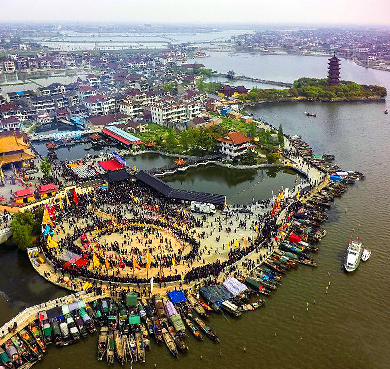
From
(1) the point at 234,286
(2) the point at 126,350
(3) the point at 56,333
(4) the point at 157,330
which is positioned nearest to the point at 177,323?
(4) the point at 157,330

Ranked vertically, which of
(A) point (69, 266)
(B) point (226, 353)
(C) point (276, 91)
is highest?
(C) point (276, 91)

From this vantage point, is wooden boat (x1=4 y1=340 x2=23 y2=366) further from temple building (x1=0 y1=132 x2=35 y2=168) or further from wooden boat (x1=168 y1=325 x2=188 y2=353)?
temple building (x1=0 y1=132 x2=35 y2=168)

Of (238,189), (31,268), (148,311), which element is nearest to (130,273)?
(148,311)

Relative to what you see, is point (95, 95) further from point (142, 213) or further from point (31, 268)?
point (31, 268)

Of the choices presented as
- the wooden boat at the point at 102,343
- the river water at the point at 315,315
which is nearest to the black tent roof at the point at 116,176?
the river water at the point at 315,315

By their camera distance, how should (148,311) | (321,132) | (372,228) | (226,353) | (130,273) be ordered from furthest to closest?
(321,132) < (372,228) < (130,273) < (148,311) < (226,353)

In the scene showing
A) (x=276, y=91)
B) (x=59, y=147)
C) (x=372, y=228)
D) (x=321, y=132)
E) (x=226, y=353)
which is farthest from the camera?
(x=276, y=91)

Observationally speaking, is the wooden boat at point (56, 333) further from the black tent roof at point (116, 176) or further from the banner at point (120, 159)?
the banner at point (120, 159)
